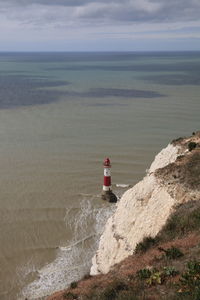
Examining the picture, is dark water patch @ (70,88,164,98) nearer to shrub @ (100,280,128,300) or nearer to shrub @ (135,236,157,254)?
shrub @ (135,236,157,254)

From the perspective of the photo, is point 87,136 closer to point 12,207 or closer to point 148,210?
point 12,207

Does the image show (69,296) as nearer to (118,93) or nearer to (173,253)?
(173,253)

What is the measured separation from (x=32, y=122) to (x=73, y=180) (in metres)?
19.1

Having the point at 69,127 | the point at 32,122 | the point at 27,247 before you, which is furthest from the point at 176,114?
the point at 27,247

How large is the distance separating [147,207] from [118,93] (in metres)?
54.7

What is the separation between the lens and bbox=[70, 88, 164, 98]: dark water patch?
64.5 metres

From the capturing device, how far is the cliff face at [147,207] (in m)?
14.2

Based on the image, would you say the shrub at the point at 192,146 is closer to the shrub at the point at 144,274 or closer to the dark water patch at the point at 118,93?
the shrub at the point at 144,274

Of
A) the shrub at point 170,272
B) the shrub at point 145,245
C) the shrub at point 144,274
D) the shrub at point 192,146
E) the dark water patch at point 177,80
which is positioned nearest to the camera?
the shrub at point 170,272

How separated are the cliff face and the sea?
10.5 feet

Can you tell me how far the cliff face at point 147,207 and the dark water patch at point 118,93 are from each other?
48.8m

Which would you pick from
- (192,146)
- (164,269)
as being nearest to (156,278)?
(164,269)

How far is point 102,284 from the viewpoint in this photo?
33.1 feet

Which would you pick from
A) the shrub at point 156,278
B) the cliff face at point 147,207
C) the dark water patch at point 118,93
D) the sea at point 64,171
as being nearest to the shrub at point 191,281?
the shrub at point 156,278
